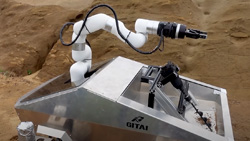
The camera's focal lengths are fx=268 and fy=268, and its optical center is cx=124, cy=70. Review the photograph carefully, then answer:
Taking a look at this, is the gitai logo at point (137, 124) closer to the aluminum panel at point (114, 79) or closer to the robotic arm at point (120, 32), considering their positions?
the aluminum panel at point (114, 79)

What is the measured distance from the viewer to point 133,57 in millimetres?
5133

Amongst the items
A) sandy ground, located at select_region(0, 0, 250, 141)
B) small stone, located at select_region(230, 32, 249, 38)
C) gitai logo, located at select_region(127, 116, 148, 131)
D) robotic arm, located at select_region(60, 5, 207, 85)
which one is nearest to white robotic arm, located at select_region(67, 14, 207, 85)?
robotic arm, located at select_region(60, 5, 207, 85)

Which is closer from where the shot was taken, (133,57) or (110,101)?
(110,101)

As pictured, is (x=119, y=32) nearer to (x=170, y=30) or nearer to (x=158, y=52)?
(x=170, y=30)

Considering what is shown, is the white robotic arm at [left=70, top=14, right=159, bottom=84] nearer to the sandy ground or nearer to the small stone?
the sandy ground

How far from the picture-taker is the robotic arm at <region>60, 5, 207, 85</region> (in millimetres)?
2039

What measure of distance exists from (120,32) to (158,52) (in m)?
3.05

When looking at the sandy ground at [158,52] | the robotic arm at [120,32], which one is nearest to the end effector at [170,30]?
the robotic arm at [120,32]

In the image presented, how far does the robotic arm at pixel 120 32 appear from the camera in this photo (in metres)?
2.04

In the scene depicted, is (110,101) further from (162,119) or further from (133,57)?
(133,57)

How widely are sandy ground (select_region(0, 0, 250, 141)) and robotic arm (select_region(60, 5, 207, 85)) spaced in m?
1.89

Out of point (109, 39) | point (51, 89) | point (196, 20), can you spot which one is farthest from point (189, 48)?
point (51, 89)

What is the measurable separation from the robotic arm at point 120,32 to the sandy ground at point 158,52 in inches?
74.2

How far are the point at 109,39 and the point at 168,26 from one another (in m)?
3.40
